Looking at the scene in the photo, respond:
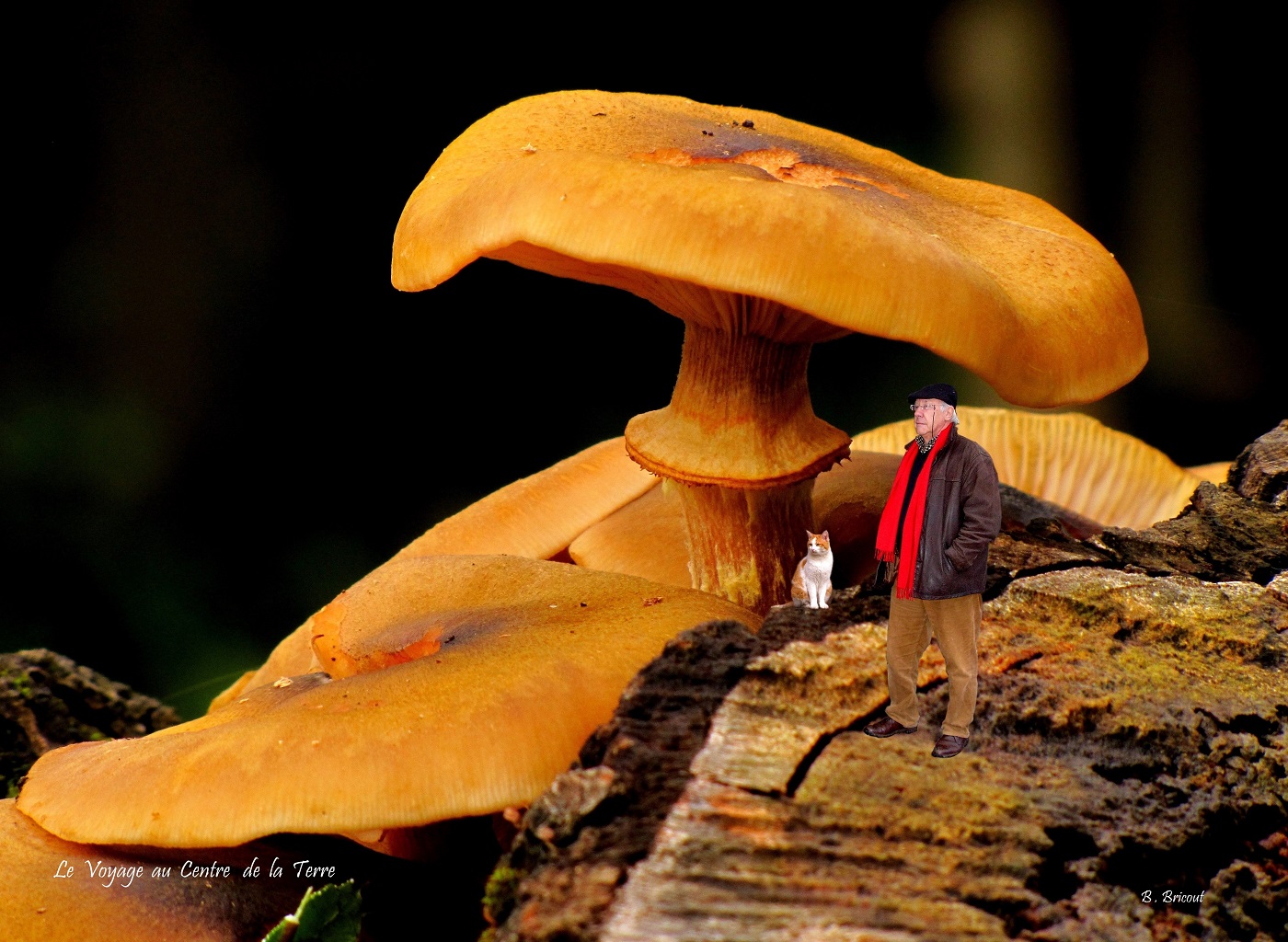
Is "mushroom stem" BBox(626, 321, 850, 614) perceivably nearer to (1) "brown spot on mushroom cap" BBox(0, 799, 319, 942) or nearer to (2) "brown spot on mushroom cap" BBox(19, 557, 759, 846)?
(2) "brown spot on mushroom cap" BBox(19, 557, 759, 846)

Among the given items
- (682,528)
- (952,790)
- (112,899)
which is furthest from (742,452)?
(112,899)

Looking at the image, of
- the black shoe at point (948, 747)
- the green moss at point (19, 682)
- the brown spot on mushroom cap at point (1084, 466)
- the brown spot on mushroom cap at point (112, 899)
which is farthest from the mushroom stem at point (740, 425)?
the green moss at point (19, 682)

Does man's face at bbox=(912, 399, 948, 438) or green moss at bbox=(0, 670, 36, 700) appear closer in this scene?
man's face at bbox=(912, 399, 948, 438)

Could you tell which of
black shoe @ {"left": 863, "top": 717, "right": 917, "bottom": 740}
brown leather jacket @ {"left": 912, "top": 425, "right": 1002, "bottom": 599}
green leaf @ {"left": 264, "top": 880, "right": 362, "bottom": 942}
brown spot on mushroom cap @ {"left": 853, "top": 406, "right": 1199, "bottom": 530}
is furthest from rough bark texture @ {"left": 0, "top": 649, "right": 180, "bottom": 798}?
brown spot on mushroom cap @ {"left": 853, "top": 406, "right": 1199, "bottom": 530}

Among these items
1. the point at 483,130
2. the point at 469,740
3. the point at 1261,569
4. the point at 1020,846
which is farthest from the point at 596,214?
the point at 1261,569

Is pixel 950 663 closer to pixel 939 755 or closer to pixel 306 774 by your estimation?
pixel 939 755

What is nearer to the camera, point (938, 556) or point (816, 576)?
point (938, 556)

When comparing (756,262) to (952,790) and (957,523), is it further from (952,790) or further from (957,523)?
(952,790)
